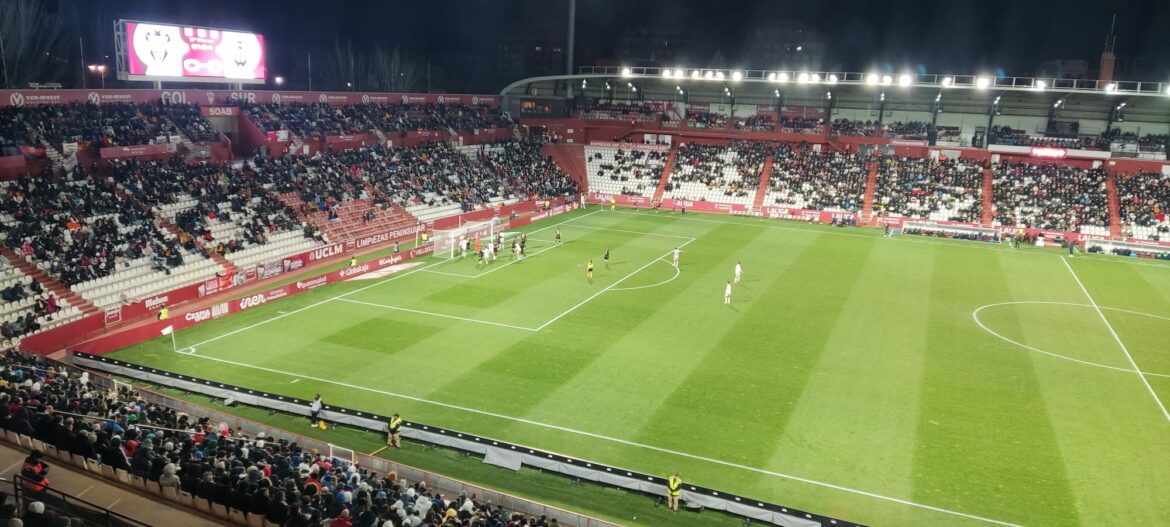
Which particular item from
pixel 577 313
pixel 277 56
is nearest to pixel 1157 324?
pixel 577 313

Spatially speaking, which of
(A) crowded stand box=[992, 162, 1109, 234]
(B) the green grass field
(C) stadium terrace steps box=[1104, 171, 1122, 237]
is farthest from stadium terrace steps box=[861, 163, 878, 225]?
(B) the green grass field

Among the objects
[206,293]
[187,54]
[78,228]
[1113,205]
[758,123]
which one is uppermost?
[187,54]

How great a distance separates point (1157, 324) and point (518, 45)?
10204 cm

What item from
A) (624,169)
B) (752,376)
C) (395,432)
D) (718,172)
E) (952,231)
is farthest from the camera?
(624,169)

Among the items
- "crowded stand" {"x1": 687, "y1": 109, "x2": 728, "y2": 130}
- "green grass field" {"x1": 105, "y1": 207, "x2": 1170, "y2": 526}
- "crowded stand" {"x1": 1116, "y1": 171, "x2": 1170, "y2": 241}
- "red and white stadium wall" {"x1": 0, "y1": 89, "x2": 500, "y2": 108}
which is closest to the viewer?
"green grass field" {"x1": 105, "y1": 207, "x2": 1170, "y2": 526}

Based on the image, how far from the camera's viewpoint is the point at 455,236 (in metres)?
44.0

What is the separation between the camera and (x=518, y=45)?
11906 cm

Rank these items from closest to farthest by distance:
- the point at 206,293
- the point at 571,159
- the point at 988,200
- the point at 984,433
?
the point at 984,433 < the point at 206,293 < the point at 988,200 < the point at 571,159

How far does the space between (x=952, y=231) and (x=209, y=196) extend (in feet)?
162

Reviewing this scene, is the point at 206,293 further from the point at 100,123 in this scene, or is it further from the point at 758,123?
the point at 758,123

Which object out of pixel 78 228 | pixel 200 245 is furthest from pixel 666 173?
pixel 78 228

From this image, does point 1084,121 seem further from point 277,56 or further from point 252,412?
point 277,56

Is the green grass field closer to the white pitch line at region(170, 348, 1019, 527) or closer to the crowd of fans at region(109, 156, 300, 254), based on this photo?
the white pitch line at region(170, 348, 1019, 527)

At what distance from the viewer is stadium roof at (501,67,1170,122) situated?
190 ft
